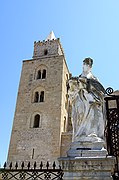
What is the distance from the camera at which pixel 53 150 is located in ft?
75.3

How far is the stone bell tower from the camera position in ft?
77.1

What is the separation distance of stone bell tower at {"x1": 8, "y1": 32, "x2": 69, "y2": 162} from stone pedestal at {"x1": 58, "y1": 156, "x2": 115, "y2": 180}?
19453 millimetres

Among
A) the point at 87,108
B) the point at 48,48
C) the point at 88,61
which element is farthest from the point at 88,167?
the point at 48,48

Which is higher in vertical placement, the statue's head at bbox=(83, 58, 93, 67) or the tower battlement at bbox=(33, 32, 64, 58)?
the tower battlement at bbox=(33, 32, 64, 58)

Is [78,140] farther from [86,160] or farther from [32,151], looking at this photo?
[32,151]

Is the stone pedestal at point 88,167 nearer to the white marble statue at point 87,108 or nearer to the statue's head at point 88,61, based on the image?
the white marble statue at point 87,108

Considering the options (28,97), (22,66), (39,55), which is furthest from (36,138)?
(39,55)

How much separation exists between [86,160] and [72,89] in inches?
52.6

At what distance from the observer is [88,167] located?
3.57 metres

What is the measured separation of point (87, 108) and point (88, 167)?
100 centimetres

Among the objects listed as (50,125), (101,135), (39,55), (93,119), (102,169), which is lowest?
(102,169)

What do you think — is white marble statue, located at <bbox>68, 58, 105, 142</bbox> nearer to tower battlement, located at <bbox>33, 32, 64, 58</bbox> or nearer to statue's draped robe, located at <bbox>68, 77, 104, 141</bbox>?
statue's draped robe, located at <bbox>68, 77, 104, 141</bbox>

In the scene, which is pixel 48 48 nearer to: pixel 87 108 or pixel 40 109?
pixel 40 109

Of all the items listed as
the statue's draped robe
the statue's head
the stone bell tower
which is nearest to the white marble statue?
the statue's draped robe
